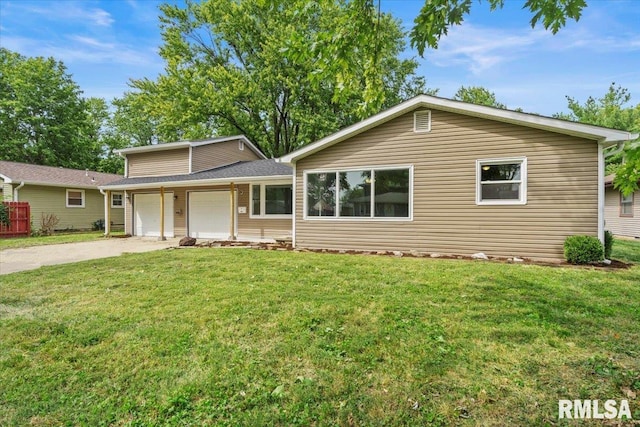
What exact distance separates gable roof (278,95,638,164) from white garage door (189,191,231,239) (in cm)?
469

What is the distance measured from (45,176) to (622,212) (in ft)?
98.2

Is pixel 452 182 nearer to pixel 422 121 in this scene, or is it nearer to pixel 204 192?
pixel 422 121

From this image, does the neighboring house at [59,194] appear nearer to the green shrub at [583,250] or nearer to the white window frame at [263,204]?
the white window frame at [263,204]

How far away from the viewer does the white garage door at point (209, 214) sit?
13734 millimetres

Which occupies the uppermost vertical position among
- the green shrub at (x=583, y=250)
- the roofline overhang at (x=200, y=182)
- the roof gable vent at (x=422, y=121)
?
the roof gable vent at (x=422, y=121)

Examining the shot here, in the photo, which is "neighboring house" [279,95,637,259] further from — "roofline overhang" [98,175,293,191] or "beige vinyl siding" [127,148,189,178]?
"beige vinyl siding" [127,148,189,178]

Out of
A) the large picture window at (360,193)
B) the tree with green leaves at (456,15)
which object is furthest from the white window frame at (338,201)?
the tree with green leaves at (456,15)

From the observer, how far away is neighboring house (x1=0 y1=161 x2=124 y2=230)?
1648cm

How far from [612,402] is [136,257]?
936cm

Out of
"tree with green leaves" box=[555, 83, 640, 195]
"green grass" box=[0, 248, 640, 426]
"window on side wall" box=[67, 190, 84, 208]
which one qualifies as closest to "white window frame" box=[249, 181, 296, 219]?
"green grass" box=[0, 248, 640, 426]

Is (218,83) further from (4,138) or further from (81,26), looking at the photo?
(4,138)

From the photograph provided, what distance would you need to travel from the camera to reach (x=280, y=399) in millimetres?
2467

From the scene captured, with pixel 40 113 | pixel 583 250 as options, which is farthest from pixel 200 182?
pixel 40 113

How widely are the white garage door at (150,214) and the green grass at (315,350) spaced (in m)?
9.32
